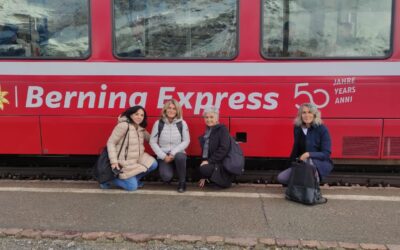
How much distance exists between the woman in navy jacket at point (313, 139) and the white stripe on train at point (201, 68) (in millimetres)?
619

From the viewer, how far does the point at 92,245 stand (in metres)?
3.75

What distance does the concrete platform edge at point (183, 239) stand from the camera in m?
3.68

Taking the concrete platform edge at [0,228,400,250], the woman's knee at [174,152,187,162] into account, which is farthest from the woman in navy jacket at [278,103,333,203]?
the woman's knee at [174,152,187,162]

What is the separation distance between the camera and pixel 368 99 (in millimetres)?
5215

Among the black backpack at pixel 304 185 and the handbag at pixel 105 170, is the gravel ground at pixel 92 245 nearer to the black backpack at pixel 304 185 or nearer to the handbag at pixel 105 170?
the black backpack at pixel 304 185

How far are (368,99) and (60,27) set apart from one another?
3755mm

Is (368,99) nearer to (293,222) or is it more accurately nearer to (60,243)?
(293,222)

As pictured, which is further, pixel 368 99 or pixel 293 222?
pixel 368 99

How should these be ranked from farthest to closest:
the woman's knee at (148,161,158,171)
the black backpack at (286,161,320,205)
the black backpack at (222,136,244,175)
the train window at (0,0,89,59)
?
1. the train window at (0,0,89,59)
2. the woman's knee at (148,161,158,171)
3. the black backpack at (222,136,244,175)
4. the black backpack at (286,161,320,205)

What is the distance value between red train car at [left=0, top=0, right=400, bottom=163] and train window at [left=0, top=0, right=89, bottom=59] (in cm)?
1

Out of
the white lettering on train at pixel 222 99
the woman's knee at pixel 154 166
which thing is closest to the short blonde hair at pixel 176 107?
the white lettering on train at pixel 222 99

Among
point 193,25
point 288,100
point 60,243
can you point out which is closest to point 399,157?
point 288,100

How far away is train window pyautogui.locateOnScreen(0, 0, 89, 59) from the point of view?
542 centimetres

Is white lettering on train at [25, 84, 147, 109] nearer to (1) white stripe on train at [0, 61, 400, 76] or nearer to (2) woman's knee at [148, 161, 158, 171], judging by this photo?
(1) white stripe on train at [0, 61, 400, 76]
